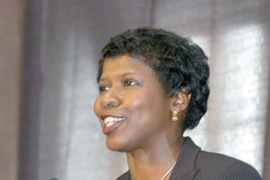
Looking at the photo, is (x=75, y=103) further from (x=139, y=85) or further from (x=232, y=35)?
(x=139, y=85)

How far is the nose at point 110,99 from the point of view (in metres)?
1.15

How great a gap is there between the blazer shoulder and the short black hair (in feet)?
0.48

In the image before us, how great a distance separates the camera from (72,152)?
1792 mm

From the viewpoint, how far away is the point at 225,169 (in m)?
1.12

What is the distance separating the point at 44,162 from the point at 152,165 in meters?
0.66

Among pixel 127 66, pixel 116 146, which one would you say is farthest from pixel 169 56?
pixel 116 146

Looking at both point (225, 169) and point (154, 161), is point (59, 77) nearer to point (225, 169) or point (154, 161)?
point (154, 161)

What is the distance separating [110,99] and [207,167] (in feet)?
0.75

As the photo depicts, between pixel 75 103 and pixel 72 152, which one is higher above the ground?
pixel 75 103

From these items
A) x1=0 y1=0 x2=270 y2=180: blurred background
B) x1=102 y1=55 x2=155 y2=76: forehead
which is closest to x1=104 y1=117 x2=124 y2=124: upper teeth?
x1=102 y1=55 x2=155 y2=76: forehead

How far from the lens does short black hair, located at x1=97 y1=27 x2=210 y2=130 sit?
1199mm

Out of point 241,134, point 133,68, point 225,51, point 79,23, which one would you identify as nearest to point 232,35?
point 225,51

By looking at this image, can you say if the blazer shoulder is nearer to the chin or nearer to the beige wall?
the chin

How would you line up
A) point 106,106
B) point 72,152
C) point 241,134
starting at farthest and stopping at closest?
point 72,152
point 241,134
point 106,106
